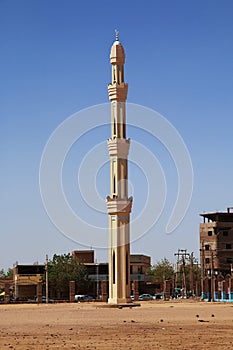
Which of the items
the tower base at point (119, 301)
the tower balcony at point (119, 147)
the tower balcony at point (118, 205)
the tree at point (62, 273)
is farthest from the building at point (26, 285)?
the tower balcony at point (119, 147)

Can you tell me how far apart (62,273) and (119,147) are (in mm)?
43572

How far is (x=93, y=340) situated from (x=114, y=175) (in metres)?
37.3

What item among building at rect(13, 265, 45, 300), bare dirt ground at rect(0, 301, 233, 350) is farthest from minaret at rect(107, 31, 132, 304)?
building at rect(13, 265, 45, 300)

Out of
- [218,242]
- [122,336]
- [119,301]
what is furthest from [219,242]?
[122,336]

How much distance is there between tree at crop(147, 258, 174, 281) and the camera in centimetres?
13338

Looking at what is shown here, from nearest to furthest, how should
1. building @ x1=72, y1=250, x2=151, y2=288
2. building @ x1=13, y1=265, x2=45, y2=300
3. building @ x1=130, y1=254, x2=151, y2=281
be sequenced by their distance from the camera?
1. building @ x1=13, y1=265, x2=45, y2=300
2. building @ x1=72, y1=250, x2=151, y2=288
3. building @ x1=130, y1=254, x2=151, y2=281

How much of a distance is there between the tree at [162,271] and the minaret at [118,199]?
A: 219ft

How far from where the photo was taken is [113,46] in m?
64.6

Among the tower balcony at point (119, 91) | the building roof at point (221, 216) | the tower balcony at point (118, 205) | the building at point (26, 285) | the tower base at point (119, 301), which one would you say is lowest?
the tower base at point (119, 301)

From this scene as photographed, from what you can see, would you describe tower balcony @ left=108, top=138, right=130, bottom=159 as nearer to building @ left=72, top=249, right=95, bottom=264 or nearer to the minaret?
the minaret

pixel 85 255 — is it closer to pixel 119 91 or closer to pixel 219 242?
pixel 219 242

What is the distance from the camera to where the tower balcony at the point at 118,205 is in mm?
61469

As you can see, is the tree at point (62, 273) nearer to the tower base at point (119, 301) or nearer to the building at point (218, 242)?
the building at point (218, 242)

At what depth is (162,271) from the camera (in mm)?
135750
